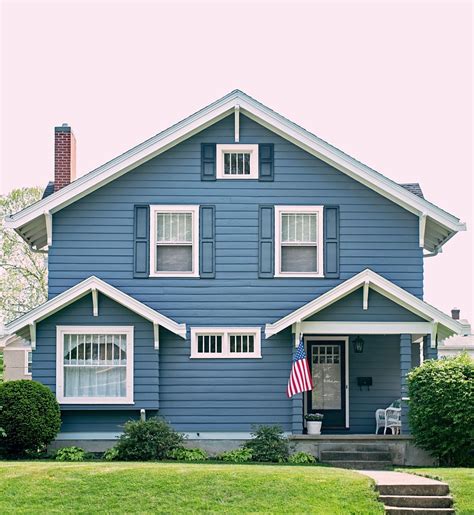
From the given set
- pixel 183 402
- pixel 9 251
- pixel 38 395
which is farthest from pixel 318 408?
pixel 9 251

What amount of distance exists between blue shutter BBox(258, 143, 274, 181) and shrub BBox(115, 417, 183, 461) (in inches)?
234

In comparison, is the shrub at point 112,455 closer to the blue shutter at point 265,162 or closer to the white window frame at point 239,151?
the white window frame at point 239,151

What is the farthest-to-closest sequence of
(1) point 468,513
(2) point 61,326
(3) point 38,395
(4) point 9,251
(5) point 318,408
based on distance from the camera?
(4) point 9,251, (5) point 318,408, (2) point 61,326, (3) point 38,395, (1) point 468,513

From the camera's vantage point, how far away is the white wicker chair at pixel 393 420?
81.0 ft

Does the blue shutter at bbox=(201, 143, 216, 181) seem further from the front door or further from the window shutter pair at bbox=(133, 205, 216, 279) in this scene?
A: the front door

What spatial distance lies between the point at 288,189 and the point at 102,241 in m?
4.18

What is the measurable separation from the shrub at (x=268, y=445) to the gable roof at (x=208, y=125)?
546 cm

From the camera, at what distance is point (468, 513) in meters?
17.4

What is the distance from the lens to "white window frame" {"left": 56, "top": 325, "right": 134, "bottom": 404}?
24000mm

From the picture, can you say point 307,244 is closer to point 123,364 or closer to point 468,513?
point 123,364

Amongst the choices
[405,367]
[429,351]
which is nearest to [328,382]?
[405,367]

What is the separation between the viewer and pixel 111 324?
953 inches

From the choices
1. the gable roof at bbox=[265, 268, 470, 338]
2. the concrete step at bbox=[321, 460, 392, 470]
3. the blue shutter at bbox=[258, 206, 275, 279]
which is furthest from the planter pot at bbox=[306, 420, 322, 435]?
the blue shutter at bbox=[258, 206, 275, 279]

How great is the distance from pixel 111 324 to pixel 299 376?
4093 millimetres
